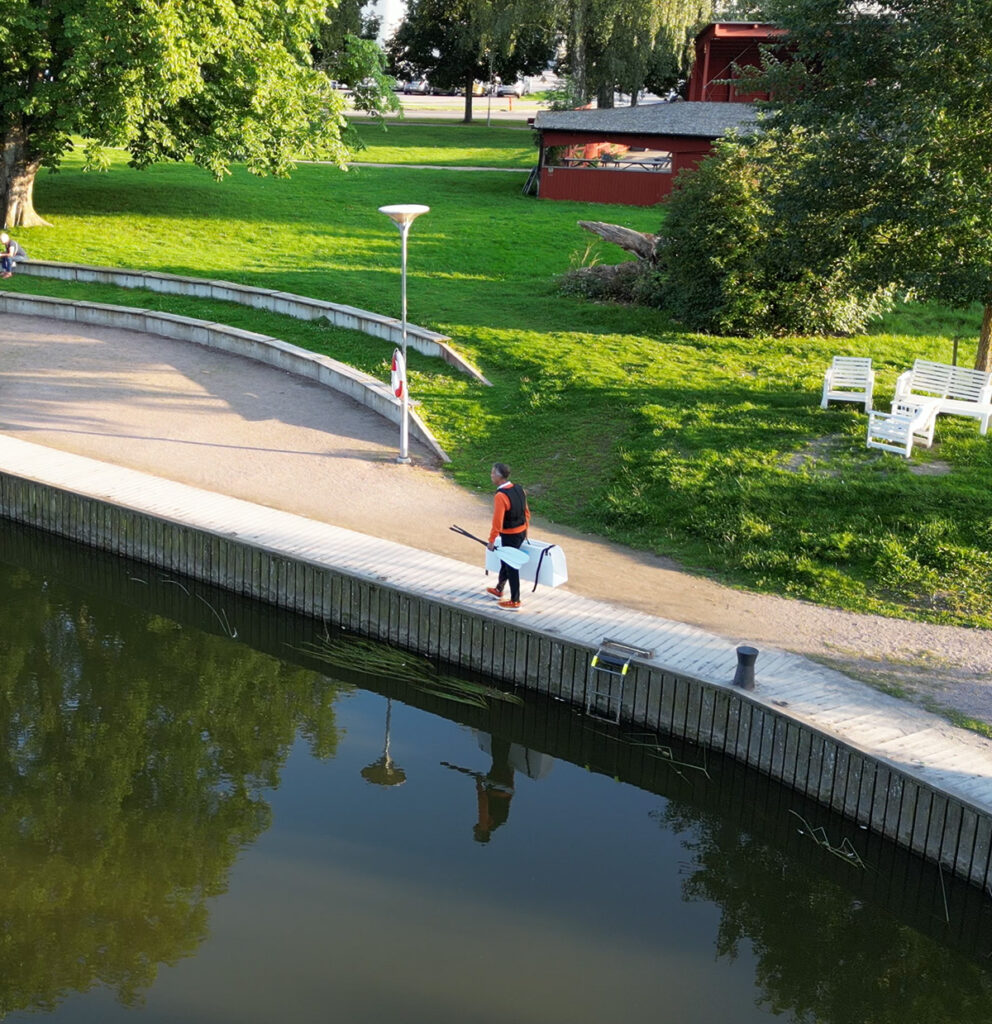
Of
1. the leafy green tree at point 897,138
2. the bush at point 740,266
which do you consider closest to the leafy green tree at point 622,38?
the bush at point 740,266

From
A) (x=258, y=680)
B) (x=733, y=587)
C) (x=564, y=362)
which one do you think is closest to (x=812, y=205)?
(x=564, y=362)

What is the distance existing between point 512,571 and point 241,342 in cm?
1025

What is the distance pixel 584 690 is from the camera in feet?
36.6

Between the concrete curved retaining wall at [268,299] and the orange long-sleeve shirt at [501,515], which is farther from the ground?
the concrete curved retaining wall at [268,299]

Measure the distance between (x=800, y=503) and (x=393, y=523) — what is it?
4.57 meters

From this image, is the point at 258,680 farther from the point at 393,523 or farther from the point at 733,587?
the point at 733,587

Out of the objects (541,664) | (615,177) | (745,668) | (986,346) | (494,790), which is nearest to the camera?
(745,668)

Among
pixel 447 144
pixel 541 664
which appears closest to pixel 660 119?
pixel 447 144

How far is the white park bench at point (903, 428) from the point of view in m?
14.9

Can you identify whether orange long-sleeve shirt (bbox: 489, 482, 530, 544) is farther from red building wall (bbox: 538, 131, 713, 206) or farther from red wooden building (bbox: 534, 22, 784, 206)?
red building wall (bbox: 538, 131, 713, 206)

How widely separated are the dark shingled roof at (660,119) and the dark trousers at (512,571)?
26.1 m

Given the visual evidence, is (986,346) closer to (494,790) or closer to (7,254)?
(494,790)

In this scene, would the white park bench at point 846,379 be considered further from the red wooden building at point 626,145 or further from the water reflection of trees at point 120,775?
the red wooden building at point 626,145

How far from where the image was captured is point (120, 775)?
411 inches
